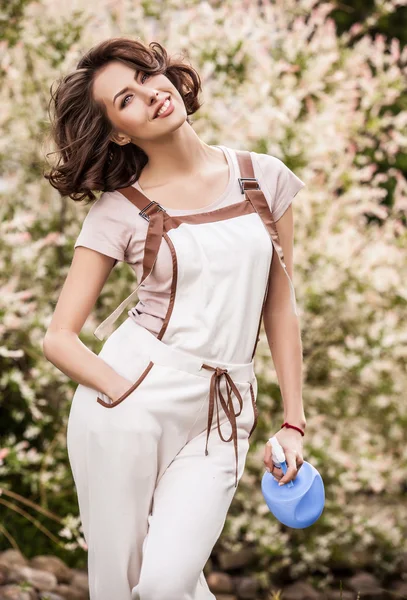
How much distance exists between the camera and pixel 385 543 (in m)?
4.96

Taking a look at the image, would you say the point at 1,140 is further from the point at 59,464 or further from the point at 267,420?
the point at 267,420

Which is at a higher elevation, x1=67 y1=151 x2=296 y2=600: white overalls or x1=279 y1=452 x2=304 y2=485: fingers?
x1=67 y1=151 x2=296 y2=600: white overalls

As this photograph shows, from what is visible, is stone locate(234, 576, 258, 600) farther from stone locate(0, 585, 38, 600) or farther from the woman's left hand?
the woman's left hand

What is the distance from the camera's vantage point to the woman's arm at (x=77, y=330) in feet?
7.61

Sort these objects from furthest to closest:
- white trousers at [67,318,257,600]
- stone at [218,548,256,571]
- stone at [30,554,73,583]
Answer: stone at [218,548,256,571] → stone at [30,554,73,583] → white trousers at [67,318,257,600]

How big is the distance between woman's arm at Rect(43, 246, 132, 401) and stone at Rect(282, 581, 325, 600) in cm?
270

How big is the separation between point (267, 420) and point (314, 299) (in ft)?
2.28

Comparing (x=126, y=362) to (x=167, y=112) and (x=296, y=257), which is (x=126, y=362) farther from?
(x=296, y=257)

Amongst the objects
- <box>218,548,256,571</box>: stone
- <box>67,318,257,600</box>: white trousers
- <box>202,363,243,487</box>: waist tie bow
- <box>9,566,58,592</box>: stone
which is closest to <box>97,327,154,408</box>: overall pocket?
<box>67,318,257,600</box>: white trousers

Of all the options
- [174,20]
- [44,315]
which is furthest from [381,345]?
[174,20]

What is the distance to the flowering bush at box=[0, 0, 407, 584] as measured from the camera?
15.0 ft

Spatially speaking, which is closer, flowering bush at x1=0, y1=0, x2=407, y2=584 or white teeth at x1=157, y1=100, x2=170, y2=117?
white teeth at x1=157, y1=100, x2=170, y2=117

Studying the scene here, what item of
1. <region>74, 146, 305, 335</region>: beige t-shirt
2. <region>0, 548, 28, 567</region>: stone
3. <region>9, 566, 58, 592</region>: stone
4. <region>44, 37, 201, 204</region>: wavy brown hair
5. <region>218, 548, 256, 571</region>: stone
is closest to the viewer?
<region>74, 146, 305, 335</region>: beige t-shirt

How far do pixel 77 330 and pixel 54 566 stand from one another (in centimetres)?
215
